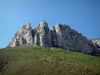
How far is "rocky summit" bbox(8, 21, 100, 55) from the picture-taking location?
167m

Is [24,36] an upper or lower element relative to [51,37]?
upper

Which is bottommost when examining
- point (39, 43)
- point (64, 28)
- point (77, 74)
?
point (77, 74)

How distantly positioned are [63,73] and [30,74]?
11194 millimetres

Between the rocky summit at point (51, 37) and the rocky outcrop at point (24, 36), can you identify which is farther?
the rocky outcrop at point (24, 36)

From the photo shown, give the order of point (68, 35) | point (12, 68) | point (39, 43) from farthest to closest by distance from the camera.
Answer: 1. point (68, 35)
2. point (39, 43)
3. point (12, 68)

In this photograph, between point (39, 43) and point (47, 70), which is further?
point (39, 43)

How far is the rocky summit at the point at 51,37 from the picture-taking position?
166938mm

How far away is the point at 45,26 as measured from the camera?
568 ft

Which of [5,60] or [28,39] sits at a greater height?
[28,39]

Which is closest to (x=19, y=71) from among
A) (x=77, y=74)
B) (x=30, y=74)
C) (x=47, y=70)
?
(x=30, y=74)

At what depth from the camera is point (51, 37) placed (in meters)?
176

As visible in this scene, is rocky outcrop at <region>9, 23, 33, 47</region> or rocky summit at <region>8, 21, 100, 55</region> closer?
rocky summit at <region>8, 21, 100, 55</region>

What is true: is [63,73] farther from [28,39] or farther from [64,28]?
[64,28]

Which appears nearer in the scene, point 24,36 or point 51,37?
point 24,36
